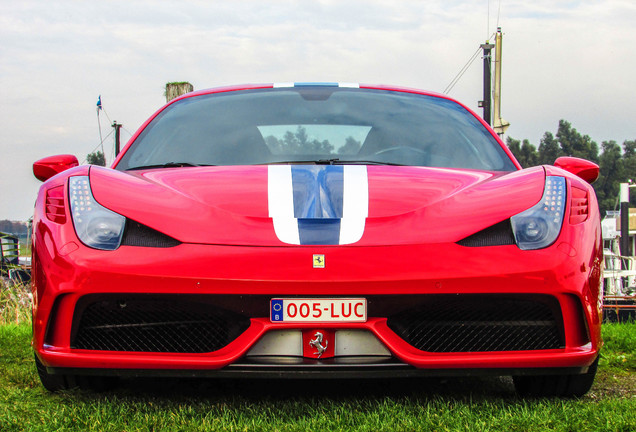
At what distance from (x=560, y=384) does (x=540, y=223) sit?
614mm

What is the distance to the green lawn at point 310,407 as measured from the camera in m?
2.20

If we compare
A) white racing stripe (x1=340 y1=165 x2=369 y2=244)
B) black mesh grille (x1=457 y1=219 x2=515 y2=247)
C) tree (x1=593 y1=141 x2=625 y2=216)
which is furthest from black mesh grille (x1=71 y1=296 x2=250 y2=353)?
tree (x1=593 y1=141 x2=625 y2=216)

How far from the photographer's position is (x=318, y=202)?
2443mm

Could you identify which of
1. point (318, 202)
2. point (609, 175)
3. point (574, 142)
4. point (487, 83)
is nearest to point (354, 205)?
point (318, 202)

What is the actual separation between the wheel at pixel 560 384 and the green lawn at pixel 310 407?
0.06 m

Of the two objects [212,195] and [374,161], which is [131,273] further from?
[374,161]

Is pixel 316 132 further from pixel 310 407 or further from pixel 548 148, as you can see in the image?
pixel 548 148

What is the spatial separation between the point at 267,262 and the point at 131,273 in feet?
1.35

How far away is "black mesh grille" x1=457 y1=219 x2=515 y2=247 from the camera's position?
2299mm

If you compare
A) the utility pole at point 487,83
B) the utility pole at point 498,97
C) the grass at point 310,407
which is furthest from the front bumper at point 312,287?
the utility pole at point 498,97

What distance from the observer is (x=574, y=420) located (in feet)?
7.40

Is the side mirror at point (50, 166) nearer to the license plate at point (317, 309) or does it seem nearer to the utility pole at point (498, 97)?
the license plate at point (317, 309)

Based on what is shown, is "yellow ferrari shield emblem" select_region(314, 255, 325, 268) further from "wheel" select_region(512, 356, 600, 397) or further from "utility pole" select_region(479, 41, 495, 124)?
"utility pole" select_region(479, 41, 495, 124)

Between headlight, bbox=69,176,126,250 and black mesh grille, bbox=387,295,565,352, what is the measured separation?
91cm
